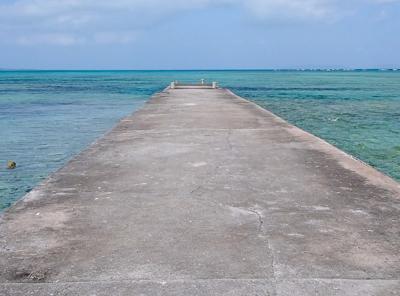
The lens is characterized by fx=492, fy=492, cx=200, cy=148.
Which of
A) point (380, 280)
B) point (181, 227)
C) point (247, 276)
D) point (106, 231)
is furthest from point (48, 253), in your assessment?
point (380, 280)

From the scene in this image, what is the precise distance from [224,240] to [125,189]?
6.33 ft

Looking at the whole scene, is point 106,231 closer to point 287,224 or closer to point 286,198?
point 287,224

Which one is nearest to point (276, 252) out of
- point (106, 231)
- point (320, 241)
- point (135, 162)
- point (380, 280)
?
point (320, 241)

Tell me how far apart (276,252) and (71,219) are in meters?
1.92

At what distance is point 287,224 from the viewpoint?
429 cm

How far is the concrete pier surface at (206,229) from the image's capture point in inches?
127

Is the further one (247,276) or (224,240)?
(224,240)

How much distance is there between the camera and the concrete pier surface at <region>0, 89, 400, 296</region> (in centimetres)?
322

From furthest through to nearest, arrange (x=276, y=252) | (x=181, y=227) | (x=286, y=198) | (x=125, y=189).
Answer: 1. (x=125, y=189)
2. (x=286, y=198)
3. (x=181, y=227)
4. (x=276, y=252)

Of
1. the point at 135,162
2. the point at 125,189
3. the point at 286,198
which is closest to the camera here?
the point at 286,198

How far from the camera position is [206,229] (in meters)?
4.18

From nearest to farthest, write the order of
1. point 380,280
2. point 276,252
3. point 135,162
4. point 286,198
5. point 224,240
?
point 380,280
point 276,252
point 224,240
point 286,198
point 135,162

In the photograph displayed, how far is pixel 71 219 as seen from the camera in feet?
14.7

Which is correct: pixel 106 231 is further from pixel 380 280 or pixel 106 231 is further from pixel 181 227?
pixel 380 280
